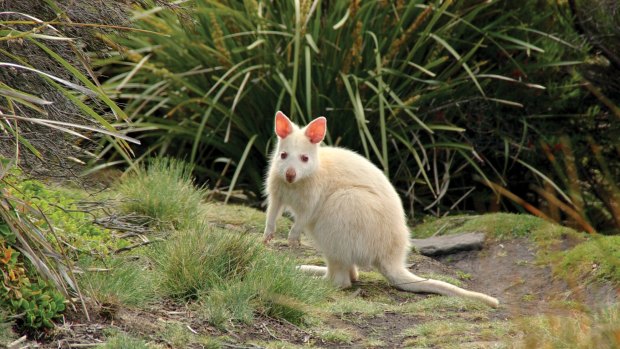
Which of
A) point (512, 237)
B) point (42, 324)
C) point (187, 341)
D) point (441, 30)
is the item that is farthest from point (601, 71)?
point (42, 324)

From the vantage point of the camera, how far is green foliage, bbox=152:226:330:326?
16.2 ft

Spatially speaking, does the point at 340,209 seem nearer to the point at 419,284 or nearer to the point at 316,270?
the point at 316,270

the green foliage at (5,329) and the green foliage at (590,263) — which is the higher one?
the green foliage at (5,329)

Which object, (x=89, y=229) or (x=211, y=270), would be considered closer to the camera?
(x=211, y=270)

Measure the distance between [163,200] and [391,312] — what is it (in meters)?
2.12

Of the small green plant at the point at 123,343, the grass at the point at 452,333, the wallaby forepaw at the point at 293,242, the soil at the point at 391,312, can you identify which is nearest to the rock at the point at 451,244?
the soil at the point at 391,312

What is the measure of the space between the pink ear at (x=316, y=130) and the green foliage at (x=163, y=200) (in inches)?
44.1

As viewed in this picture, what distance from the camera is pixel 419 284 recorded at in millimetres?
6391

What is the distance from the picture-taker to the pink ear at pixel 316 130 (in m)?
6.59

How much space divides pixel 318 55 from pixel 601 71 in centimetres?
310

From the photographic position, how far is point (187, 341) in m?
4.41

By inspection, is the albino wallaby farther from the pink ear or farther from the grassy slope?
the grassy slope

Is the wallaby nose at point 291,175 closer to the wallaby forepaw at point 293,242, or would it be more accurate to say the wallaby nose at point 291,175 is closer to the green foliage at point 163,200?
the wallaby forepaw at point 293,242

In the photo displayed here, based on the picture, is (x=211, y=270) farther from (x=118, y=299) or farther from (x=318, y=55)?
(x=318, y=55)
